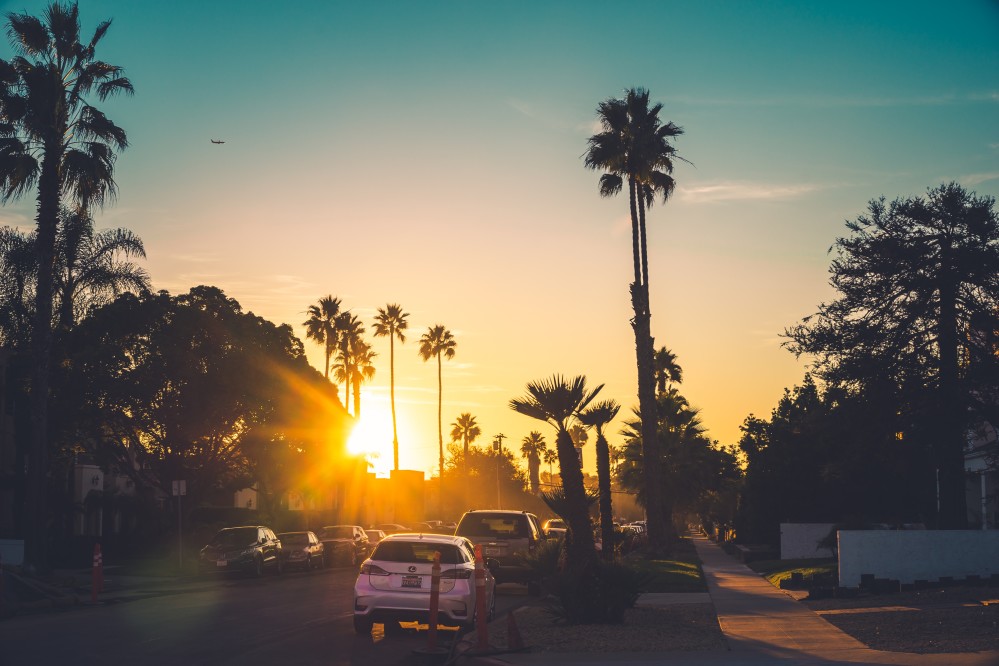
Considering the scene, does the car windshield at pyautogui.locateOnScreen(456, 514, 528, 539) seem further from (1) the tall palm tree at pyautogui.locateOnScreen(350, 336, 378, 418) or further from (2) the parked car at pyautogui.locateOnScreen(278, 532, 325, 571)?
(1) the tall palm tree at pyautogui.locateOnScreen(350, 336, 378, 418)

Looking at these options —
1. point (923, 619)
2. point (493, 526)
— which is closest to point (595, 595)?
point (923, 619)

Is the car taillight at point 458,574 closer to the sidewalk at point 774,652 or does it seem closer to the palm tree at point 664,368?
the sidewalk at point 774,652

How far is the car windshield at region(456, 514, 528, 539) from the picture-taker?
25188mm

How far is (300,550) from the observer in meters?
38.1

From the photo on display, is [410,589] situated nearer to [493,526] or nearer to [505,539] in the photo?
[505,539]

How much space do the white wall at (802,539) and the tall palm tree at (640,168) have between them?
14.3 feet

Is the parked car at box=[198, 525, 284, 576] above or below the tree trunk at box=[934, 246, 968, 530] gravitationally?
below

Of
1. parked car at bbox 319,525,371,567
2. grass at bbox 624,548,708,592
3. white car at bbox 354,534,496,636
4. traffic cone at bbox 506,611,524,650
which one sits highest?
white car at bbox 354,534,496,636

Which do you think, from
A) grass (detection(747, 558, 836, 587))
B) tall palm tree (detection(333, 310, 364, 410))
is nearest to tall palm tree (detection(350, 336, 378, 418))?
tall palm tree (detection(333, 310, 364, 410))

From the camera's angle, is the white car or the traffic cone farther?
the white car

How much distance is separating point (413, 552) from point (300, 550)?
73.7ft

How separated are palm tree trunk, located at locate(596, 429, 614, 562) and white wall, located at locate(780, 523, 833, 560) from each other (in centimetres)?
874

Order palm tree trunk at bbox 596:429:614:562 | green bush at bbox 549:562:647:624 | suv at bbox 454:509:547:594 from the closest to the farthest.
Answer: green bush at bbox 549:562:647:624, suv at bbox 454:509:547:594, palm tree trunk at bbox 596:429:614:562

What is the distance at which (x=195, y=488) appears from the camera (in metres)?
45.9
